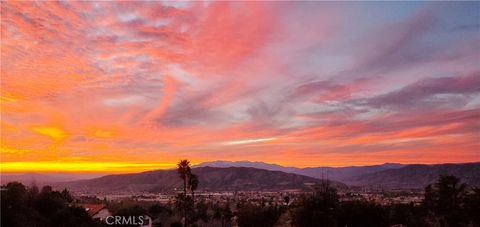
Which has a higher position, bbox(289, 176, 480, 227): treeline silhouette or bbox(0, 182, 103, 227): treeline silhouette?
bbox(0, 182, 103, 227): treeline silhouette

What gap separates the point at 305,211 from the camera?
150 ft

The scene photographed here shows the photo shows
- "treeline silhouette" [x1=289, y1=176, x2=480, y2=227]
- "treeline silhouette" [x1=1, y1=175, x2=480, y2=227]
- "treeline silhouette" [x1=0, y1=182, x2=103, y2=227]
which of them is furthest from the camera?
"treeline silhouette" [x1=289, y1=176, x2=480, y2=227]

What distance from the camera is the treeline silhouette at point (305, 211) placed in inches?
1347

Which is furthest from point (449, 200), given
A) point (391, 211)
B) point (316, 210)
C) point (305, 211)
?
point (305, 211)

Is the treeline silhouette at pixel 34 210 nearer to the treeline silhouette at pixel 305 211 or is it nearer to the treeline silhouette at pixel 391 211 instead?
the treeline silhouette at pixel 305 211

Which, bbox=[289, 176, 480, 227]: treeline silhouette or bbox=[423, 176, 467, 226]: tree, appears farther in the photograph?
bbox=[423, 176, 467, 226]: tree

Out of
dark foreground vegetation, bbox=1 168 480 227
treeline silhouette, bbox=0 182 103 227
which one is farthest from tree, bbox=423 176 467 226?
treeline silhouette, bbox=0 182 103 227

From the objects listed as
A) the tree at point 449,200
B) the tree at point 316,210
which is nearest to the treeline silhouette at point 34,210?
the tree at point 316,210

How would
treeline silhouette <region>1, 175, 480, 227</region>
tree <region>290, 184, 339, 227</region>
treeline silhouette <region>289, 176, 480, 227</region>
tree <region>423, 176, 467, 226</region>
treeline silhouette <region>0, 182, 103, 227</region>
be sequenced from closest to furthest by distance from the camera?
treeline silhouette <region>0, 182, 103, 227</region> < treeline silhouette <region>1, 175, 480, 227</region> < tree <region>290, 184, 339, 227</region> < treeline silhouette <region>289, 176, 480, 227</region> < tree <region>423, 176, 467, 226</region>

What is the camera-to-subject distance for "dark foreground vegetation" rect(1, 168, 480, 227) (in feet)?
113

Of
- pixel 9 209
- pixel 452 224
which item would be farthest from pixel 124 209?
pixel 452 224

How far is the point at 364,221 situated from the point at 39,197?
34178mm

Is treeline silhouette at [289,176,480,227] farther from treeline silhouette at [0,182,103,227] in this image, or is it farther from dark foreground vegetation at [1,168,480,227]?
treeline silhouette at [0,182,103,227]

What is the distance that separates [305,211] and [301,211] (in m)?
0.38
